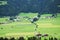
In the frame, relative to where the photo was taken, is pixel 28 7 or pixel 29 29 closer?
pixel 29 29

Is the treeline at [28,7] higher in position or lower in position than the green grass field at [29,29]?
lower

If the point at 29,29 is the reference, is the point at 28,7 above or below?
below

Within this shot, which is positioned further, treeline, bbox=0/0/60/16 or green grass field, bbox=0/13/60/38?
treeline, bbox=0/0/60/16

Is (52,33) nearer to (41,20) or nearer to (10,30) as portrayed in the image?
(10,30)

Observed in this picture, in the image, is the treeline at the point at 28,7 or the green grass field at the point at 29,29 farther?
the treeline at the point at 28,7

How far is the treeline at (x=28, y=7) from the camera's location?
86.0 metres

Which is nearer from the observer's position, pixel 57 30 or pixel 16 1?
pixel 57 30

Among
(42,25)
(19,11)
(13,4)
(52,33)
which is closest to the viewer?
(52,33)

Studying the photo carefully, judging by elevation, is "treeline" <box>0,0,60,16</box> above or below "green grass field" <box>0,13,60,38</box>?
below

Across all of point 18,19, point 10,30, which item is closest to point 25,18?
point 18,19

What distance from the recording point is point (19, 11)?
87688 mm

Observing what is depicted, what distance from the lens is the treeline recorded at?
86.0 meters

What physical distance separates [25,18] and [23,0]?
21275 mm

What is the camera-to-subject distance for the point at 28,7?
299 feet
